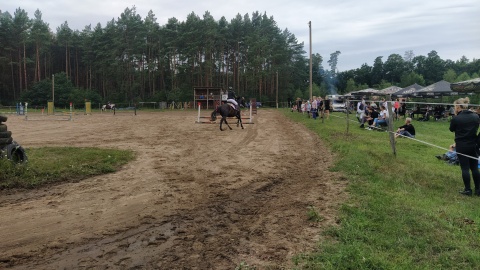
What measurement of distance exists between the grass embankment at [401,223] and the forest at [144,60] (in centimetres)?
5201

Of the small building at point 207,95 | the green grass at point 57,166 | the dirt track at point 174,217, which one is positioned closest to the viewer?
the dirt track at point 174,217

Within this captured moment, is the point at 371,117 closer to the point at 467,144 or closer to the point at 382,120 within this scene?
the point at 382,120

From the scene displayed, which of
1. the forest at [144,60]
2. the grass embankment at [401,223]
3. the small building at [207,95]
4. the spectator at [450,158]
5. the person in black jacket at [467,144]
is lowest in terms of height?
the grass embankment at [401,223]

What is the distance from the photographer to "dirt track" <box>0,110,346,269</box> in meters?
3.61

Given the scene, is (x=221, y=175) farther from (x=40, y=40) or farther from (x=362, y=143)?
(x=40, y=40)

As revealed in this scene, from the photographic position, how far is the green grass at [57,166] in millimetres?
6539

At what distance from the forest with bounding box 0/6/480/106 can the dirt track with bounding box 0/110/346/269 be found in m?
51.3

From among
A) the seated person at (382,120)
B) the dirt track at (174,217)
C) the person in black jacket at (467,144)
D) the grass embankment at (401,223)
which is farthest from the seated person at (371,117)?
the person in black jacket at (467,144)

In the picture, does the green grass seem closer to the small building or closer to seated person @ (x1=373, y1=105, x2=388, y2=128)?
seated person @ (x1=373, y1=105, x2=388, y2=128)

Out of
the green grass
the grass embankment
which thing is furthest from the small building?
the grass embankment

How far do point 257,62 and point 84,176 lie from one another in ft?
186

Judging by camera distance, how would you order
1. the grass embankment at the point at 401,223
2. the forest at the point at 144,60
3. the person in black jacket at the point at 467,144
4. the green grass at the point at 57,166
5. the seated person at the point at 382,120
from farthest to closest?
the forest at the point at 144,60
the seated person at the point at 382,120
the green grass at the point at 57,166
the person in black jacket at the point at 467,144
the grass embankment at the point at 401,223

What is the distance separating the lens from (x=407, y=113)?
25.1 m

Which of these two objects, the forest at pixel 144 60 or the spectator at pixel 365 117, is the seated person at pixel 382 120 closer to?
the spectator at pixel 365 117
